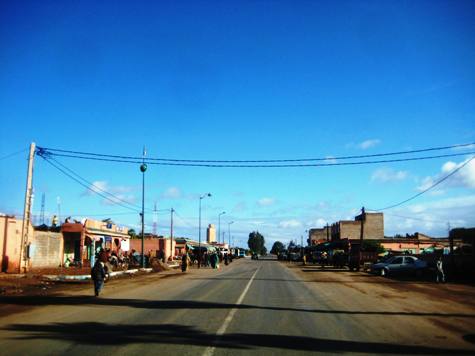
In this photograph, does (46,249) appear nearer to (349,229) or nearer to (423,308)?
(423,308)

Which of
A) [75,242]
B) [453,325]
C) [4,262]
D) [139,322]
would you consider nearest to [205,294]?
[139,322]

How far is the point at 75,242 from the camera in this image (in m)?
Result: 42.8

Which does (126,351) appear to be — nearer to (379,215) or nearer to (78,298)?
(78,298)

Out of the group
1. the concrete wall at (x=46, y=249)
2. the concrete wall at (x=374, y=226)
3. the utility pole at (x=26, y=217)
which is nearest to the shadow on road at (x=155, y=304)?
the utility pole at (x=26, y=217)

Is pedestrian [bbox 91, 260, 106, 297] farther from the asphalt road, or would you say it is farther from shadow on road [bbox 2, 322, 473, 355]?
shadow on road [bbox 2, 322, 473, 355]

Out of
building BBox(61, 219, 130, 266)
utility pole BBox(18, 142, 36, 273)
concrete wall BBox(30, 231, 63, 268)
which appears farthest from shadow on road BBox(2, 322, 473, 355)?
building BBox(61, 219, 130, 266)

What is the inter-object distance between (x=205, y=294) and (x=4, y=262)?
15.7 m

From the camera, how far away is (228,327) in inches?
442

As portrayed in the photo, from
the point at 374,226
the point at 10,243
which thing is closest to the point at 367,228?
the point at 374,226

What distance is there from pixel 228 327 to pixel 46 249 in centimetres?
2903

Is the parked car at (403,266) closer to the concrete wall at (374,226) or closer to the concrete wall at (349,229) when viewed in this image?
the concrete wall at (374,226)

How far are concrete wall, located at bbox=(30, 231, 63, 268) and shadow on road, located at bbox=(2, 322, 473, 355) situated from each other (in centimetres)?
2522

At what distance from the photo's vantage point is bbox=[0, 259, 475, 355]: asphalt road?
8.93 metres

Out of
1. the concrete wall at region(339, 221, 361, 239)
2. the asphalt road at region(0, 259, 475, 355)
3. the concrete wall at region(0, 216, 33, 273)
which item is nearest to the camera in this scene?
the asphalt road at region(0, 259, 475, 355)
